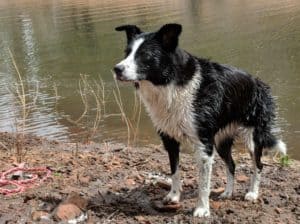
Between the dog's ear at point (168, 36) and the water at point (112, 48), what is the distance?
14.0ft

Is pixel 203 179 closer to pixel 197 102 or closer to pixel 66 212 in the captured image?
pixel 197 102

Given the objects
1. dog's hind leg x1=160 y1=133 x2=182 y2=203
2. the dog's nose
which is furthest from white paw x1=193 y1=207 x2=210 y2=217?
the dog's nose

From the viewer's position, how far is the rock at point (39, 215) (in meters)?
4.91

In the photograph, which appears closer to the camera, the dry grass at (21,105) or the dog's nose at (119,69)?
the dog's nose at (119,69)

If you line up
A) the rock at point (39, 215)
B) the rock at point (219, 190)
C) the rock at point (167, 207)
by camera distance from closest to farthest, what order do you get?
the rock at point (39, 215)
the rock at point (167, 207)
the rock at point (219, 190)

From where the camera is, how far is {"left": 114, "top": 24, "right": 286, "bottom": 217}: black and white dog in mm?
4609

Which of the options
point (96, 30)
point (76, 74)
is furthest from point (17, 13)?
point (76, 74)

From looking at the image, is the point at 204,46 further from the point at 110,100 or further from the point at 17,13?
the point at 17,13

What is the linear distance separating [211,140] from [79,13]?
3151 cm

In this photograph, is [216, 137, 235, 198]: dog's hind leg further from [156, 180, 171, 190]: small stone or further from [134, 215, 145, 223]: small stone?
[134, 215, 145, 223]: small stone

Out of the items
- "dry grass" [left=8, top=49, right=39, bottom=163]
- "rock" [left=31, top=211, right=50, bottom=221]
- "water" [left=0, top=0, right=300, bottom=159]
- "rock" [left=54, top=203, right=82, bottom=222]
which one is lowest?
"water" [left=0, top=0, right=300, bottom=159]

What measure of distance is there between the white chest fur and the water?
12.7 ft

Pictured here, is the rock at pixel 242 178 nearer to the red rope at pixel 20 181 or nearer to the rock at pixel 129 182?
the rock at pixel 129 182

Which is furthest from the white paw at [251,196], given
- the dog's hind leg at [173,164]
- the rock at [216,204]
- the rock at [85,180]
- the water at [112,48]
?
the water at [112,48]
